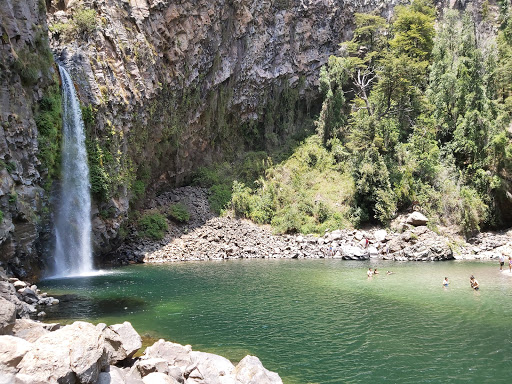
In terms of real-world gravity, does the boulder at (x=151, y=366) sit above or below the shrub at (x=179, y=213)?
below

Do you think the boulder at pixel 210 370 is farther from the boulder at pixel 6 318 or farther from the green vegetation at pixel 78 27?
the green vegetation at pixel 78 27

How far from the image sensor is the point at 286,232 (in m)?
37.4

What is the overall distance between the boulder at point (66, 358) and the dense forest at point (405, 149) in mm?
30231

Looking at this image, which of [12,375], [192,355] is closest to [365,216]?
[192,355]

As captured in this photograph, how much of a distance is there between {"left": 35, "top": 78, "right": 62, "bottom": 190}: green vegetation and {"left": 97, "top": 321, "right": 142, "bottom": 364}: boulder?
14.8 meters

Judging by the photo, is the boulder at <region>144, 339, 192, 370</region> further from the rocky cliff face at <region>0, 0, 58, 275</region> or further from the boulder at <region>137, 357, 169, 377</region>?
the rocky cliff face at <region>0, 0, 58, 275</region>

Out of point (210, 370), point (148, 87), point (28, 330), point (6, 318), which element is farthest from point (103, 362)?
point (148, 87)

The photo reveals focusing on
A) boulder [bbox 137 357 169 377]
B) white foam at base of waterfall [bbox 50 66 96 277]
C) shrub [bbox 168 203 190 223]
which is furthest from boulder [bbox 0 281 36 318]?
shrub [bbox 168 203 190 223]

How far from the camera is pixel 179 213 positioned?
36.8 meters

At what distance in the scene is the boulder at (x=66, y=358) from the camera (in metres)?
6.37

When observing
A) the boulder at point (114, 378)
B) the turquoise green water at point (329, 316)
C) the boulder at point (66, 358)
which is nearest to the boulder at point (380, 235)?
the turquoise green water at point (329, 316)

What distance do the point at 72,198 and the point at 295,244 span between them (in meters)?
18.2

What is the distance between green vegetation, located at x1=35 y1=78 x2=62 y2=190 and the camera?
69.6 feet

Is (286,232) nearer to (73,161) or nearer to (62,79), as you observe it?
(73,161)
